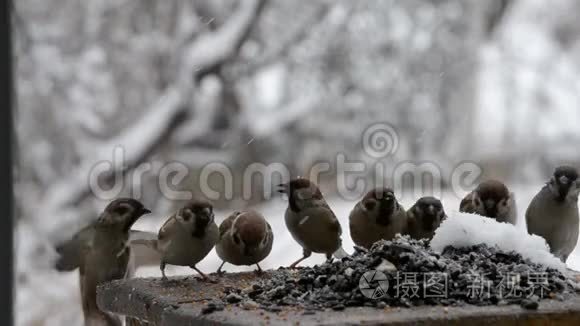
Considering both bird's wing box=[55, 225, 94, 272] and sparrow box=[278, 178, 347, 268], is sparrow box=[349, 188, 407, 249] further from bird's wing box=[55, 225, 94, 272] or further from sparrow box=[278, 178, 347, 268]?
bird's wing box=[55, 225, 94, 272]

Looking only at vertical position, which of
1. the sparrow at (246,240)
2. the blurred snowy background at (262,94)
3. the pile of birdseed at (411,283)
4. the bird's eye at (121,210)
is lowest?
the pile of birdseed at (411,283)

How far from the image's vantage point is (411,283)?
149cm

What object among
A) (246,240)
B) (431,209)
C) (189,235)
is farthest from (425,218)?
(189,235)

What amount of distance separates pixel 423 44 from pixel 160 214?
1.36 meters

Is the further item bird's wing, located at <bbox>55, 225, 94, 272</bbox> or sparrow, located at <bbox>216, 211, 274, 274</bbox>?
bird's wing, located at <bbox>55, 225, 94, 272</bbox>

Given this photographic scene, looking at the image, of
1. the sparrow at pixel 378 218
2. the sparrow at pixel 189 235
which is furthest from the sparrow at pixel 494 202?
the sparrow at pixel 189 235

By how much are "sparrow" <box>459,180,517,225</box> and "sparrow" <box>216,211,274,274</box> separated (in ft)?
1.59

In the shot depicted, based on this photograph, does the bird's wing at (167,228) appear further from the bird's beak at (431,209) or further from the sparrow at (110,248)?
the bird's beak at (431,209)

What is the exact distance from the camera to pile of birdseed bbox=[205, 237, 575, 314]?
1469 millimetres

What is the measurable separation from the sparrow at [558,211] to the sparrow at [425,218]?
206mm

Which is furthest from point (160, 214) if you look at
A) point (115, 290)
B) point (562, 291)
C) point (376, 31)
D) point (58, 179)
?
point (562, 291)

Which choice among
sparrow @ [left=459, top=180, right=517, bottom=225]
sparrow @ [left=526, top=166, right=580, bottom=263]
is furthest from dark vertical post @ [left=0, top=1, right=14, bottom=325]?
sparrow @ [left=526, top=166, right=580, bottom=263]

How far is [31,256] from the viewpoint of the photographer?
12.0 ft

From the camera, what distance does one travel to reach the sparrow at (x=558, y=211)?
76.8 inches
